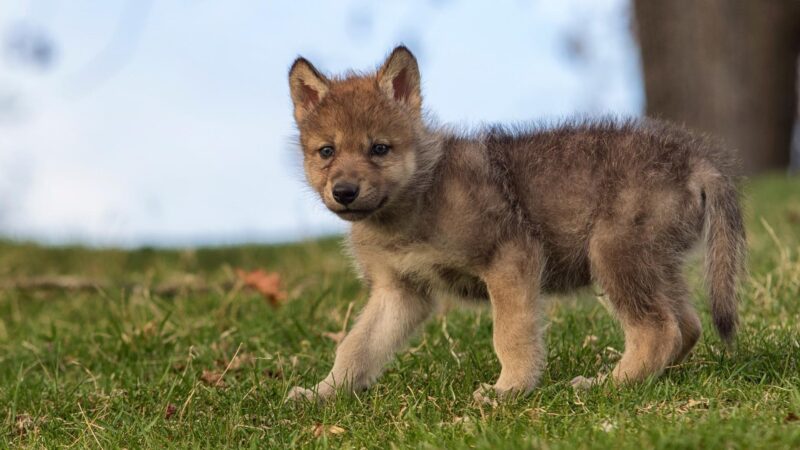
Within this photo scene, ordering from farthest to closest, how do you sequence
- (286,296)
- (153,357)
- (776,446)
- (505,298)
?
(286,296)
(153,357)
(505,298)
(776,446)

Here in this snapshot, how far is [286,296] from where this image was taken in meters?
6.52

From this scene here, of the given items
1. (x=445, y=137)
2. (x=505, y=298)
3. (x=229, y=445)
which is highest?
(x=445, y=137)

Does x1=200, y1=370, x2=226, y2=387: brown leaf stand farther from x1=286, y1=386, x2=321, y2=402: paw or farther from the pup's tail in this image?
the pup's tail

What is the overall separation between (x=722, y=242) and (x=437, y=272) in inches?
44.8

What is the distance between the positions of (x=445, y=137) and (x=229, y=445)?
1.65 metres

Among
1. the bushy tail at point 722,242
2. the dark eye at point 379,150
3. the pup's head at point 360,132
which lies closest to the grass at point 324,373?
the bushy tail at point 722,242

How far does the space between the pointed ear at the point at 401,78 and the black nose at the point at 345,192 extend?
1.95 feet

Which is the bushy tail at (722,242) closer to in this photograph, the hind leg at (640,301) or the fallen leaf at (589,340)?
the hind leg at (640,301)

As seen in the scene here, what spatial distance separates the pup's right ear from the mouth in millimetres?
571

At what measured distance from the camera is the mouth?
14.0 ft

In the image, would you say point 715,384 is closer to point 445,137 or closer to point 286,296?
point 445,137

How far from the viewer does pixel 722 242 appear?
4.29 m

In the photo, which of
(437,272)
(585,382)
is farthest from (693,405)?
(437,272)

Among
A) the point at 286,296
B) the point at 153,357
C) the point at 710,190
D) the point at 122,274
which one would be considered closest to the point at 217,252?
the point at 122,274
